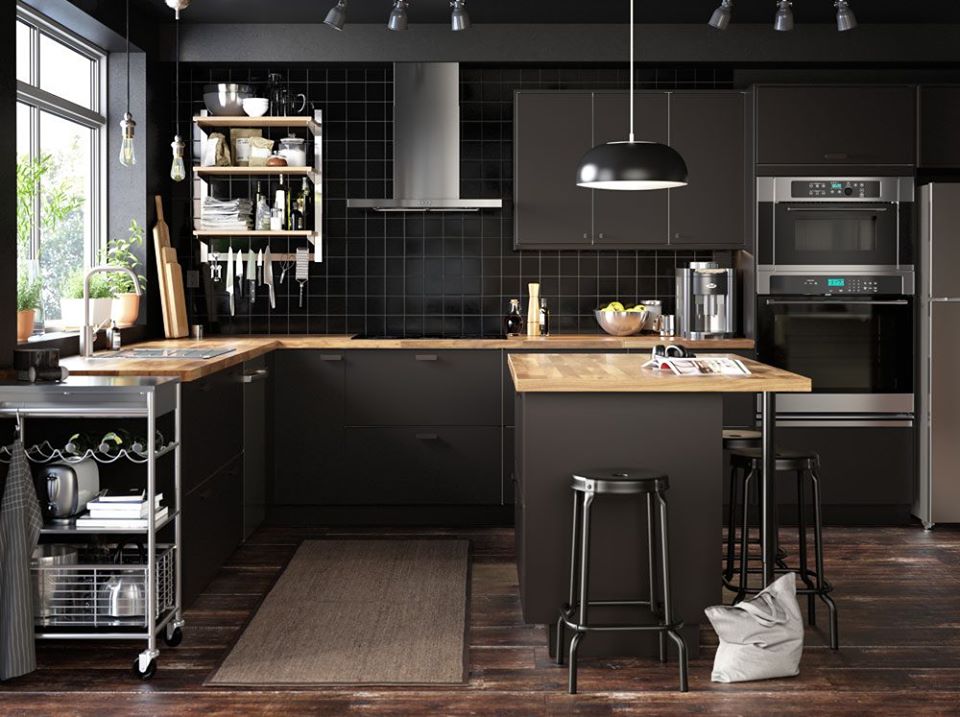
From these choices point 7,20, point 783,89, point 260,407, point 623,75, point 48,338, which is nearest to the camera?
point 7,20

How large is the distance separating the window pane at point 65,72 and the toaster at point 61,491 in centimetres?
216

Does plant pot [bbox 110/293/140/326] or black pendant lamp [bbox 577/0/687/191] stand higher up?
black pendant lamp [bbox 577/0/687/191]

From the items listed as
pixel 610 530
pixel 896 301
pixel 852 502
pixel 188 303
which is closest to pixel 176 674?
pixel 610 530

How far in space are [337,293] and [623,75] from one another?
2.01 meters

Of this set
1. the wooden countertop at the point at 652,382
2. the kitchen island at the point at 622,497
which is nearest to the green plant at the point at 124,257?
the wooden countertop at the point at 652,382

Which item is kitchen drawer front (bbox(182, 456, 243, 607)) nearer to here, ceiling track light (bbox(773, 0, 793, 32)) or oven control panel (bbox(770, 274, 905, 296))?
oven control panel (bbox(770, 274, 905, 296))

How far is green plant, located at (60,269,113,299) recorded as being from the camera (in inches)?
198

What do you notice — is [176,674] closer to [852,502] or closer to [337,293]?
[337,293]

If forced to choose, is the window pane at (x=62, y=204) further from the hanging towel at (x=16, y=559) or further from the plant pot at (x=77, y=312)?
the hanging towel at (x=16, y=559)

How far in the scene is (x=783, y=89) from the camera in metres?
5.70

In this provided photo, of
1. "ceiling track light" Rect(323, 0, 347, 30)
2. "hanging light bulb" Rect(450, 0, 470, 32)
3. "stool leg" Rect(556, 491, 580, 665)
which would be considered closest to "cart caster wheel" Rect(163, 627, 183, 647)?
"stool leg" Rect(556, 491, 580, 665)

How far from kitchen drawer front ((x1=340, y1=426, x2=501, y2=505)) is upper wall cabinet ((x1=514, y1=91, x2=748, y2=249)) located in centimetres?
122

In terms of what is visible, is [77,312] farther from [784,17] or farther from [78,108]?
[784,17]

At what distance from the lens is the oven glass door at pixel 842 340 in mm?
5660
